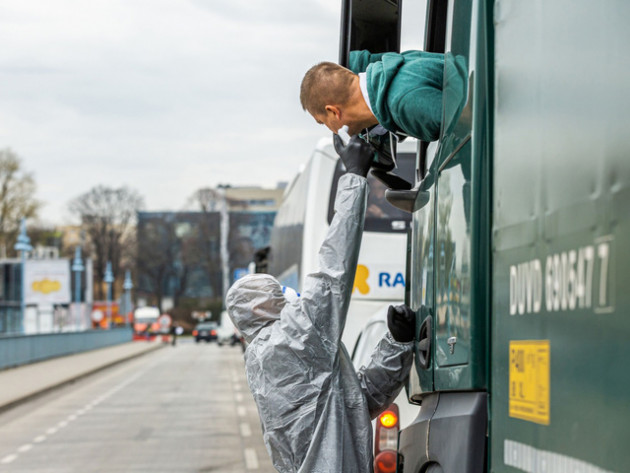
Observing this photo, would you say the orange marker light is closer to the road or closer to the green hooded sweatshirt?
the green hooded sweatshirt

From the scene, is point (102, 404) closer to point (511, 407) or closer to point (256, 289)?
point (256, 289)

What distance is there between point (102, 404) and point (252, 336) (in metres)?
19.2

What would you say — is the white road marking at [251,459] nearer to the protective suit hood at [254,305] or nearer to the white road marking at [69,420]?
the white road marking at [69,420]

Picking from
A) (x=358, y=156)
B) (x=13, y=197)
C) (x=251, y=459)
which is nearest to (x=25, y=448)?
(x=251, y=459)

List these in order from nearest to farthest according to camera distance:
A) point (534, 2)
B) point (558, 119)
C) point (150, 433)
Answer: point (558, 119), point (534, 2), point (150, 433)

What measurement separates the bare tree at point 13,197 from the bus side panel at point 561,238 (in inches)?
2475

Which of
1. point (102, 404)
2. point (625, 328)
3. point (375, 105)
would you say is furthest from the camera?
point (102, 404)

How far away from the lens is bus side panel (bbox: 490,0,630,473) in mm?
1823

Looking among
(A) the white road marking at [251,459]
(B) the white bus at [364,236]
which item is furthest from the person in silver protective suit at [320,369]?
(A) the white road marking at [251,459]

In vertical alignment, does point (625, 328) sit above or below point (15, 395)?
above

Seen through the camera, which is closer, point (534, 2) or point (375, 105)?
point (534, 2)

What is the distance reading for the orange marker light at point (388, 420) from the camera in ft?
23.9

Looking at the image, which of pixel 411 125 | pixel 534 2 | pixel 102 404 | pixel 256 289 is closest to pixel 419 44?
pixel 411 125

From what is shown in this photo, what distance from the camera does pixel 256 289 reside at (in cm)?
371
